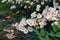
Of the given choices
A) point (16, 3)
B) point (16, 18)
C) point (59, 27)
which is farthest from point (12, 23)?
point (59, 27)

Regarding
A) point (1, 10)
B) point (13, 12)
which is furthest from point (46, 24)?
point (1, 10)

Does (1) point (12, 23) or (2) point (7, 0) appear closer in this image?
(1) point (12, 23)

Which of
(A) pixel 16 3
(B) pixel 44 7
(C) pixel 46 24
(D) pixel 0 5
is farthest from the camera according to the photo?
(D) pixel 0 5

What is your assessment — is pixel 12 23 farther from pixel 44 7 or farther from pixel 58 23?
pixel 58 23

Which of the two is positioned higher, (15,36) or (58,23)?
(58,23)

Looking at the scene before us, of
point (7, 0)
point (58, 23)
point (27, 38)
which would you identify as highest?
point (7, 0)

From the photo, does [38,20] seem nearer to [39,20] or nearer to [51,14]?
[39,20]

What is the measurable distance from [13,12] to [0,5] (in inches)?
15.0

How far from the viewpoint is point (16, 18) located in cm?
356

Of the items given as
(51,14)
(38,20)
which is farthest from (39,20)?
(51,14)

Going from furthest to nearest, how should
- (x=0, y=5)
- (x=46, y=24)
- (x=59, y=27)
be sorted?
(x=0, y=5)
(x=46, y=24)
(x=59, y=27)

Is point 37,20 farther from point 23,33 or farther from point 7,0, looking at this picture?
point 7,0

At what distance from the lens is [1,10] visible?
3902mm

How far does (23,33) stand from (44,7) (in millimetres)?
548
